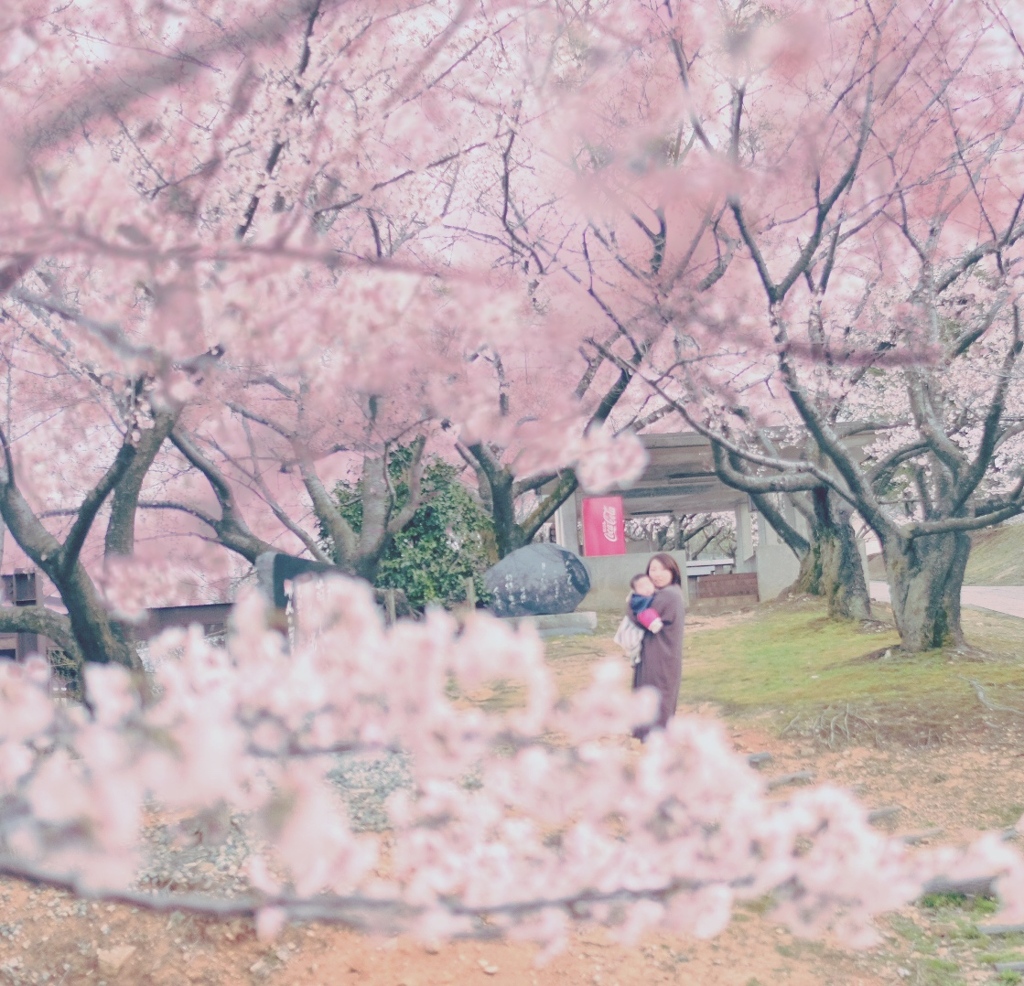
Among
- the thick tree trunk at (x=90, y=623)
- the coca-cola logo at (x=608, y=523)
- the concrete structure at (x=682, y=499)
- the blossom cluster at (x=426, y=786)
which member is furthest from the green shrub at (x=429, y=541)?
the blossom cluster at (x=426, y=786)

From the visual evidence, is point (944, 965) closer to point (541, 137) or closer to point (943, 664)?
point (943, 664)

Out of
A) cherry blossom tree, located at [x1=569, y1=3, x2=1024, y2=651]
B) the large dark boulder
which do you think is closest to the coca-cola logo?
the large dark boulder

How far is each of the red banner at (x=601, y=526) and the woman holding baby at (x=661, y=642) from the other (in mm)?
10155

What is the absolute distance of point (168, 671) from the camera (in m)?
1.53

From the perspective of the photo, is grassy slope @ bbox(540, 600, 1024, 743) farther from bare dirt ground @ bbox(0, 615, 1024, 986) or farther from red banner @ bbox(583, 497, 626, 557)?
red banner @ bbox(583, 497, 626, 557)

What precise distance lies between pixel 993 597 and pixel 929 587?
1089 cm

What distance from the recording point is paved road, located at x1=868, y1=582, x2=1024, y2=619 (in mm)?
15448

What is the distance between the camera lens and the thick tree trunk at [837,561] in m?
12.1

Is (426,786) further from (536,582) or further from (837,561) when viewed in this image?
(837,561)

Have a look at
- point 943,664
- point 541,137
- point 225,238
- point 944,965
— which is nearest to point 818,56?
point 541,137

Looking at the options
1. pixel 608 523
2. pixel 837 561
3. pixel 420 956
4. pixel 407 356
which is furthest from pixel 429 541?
pixel 608 523

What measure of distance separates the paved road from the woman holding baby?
10925mm

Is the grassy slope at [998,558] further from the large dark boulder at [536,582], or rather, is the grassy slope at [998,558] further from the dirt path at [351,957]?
the dirt path at [351,957]

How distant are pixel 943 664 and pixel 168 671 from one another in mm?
8098
